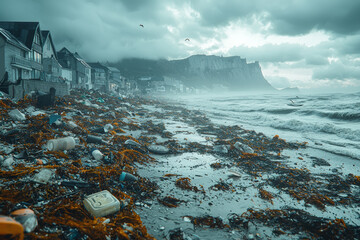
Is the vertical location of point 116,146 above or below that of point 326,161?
above

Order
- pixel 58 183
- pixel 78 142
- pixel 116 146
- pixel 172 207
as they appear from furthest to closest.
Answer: pixel 116 146 → pixel 78 142 → pixel 172 207 → pixel 58 183

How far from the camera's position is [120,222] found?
2.48 meters

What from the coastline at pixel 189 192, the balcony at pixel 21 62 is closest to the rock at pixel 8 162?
the coastline at pixel 189 192

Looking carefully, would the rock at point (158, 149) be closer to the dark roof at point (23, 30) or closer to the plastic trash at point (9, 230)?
the plastic trash at point (9, 230)

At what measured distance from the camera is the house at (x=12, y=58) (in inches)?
700

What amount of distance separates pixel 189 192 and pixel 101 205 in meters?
1.86

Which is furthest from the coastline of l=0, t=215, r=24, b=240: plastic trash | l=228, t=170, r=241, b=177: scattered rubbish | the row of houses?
the row of houses

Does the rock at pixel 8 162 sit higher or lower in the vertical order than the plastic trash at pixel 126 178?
higher

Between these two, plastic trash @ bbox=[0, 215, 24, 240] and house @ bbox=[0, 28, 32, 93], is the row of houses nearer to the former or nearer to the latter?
house @ bbox=[0, 28, 32, 93]

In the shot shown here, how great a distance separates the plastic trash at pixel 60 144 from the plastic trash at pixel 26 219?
2692mm

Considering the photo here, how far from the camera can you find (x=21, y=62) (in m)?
20.0

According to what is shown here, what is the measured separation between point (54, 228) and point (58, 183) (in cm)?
105

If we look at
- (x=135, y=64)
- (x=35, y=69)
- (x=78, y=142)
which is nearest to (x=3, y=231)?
(x=78, y=142)

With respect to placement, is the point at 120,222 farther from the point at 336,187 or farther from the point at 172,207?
the point at 336,187
